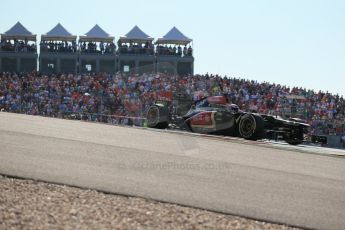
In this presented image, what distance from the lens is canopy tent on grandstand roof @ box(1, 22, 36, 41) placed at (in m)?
36.3

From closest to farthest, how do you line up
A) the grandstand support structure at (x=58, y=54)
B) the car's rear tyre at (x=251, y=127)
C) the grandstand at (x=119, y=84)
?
the car's rear tyre at (x=251, y=127)
the grandstand at (x=119, y=84)
the grandstand support structure at (x=58, y=54)

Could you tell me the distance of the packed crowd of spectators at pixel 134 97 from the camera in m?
21.3

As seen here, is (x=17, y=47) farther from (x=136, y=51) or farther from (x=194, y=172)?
(x=194, y=172)

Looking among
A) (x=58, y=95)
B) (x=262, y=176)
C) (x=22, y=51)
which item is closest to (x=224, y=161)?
(x=262, y=176)

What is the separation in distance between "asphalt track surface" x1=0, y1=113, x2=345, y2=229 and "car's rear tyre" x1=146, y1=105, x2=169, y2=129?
6021 millimetres

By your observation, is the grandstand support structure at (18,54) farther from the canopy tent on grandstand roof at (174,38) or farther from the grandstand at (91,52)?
the canopy tent on grandstand roof at (174,38)

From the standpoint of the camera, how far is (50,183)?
19.7 feet

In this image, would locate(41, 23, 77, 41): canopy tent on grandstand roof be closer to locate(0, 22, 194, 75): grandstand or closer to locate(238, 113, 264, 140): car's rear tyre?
locate(0, 22, 194, 75): grandstand

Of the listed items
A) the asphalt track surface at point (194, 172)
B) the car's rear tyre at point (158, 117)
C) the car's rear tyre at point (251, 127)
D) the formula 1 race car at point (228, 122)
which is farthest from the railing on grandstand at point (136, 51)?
the asphalt track surface at point (194, 172)

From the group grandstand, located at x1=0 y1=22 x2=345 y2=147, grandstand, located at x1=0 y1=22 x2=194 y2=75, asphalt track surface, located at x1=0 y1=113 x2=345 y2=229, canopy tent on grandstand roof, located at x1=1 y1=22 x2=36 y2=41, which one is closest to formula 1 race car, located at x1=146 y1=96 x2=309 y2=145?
grandstand, located at x1=0 y1=22 x2=345 y2=147

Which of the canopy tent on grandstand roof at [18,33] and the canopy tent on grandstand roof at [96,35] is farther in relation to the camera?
the canopy tent on grandstand roof at [18,33]

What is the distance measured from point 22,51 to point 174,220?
33845 millimetres

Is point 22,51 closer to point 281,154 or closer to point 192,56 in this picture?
point 192,56

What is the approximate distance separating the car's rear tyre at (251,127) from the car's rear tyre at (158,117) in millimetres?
Answer: 3224
